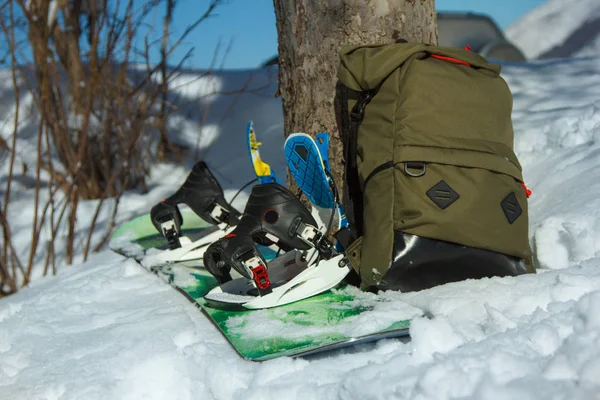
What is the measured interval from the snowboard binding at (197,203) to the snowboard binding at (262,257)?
388 mm

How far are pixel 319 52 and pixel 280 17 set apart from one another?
22 cm

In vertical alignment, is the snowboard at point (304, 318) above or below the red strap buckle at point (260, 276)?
below

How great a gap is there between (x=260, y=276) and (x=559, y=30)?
9297 millimetres

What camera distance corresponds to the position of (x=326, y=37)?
2006 millimetres

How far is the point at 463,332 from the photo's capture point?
1.29m

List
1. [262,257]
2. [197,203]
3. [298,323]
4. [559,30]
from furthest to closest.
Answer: [559,30] → [197,203] → [262,257] → [298,323]

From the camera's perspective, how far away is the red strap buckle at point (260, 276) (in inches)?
64.1

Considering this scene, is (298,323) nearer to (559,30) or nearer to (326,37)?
(326,37)

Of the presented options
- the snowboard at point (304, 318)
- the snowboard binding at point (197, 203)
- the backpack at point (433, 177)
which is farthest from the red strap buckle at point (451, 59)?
the snowboard binding at point (197, 203)

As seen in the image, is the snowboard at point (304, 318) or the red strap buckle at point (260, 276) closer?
the snowboard at point (304, 318)

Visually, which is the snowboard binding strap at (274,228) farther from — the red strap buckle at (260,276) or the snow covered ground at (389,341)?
the snow covered ground at (389,341)

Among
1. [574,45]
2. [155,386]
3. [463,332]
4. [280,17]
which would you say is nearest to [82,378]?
[155,386]

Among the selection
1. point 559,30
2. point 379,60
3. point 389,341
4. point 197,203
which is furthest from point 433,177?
point 559,30

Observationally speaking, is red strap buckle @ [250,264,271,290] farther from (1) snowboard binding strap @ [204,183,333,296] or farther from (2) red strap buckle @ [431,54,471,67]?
(2) red strap buckle @ [431,54,471,67]
